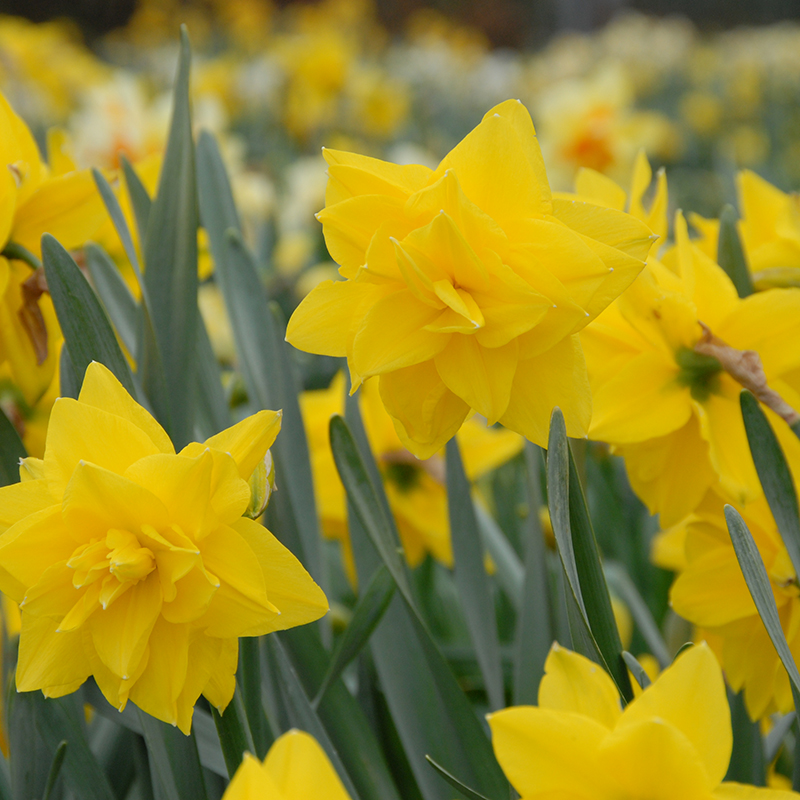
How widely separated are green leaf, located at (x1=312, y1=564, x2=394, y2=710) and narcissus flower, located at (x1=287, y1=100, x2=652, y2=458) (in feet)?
0.47

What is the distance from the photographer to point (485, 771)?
617 millimetres

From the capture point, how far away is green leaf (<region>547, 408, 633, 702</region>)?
459 millimetres

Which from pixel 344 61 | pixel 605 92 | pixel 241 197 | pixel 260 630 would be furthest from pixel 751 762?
pixel 344 61

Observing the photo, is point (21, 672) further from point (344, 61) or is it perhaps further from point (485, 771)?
point (344, 61)

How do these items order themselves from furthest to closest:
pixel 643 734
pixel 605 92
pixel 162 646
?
pixel 605 92
pixel 162 646
pixel 643 734

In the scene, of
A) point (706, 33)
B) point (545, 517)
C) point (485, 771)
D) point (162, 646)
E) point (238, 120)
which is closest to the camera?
point (162, 646)

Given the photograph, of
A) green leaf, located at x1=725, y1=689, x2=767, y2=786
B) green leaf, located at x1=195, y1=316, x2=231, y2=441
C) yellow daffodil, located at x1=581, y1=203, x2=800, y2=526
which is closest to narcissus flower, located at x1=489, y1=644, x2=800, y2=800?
yellow daffodil, located at x1=581, y1=203, x2=800, y2=526

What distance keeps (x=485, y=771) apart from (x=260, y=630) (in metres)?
0.29

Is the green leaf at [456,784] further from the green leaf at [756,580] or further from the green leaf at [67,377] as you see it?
the green leaf at [67,377]

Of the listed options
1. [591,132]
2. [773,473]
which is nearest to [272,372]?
[773,473]

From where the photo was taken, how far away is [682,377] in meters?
0.57

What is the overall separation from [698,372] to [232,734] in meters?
0.38

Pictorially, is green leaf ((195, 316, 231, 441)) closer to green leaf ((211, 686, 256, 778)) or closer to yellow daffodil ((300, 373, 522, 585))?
yellow daffodil ((300, 373, 522, 585))

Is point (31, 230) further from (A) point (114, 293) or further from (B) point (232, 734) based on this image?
(B) point (232, 734)
